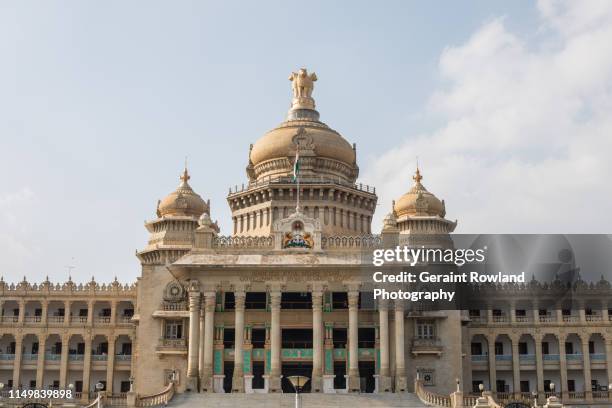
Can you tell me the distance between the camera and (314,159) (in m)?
74.5

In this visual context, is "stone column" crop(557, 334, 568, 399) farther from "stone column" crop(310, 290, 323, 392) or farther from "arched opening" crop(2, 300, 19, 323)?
"arched opening" crop(2, 300, 19, 323)

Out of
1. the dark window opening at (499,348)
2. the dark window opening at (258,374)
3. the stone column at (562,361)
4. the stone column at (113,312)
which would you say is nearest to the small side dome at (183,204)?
the stone column at (113,312)

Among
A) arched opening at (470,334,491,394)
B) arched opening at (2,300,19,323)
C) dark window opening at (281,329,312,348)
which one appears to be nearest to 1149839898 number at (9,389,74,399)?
arched opening at (2,300,19,323)

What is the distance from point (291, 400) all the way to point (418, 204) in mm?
28096

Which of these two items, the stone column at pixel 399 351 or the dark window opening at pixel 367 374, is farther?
the dark window opening at pixel 367 374

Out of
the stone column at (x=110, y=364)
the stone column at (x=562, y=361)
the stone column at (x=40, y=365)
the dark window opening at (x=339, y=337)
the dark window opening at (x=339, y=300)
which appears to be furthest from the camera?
the stone column at (x=40, y=365)

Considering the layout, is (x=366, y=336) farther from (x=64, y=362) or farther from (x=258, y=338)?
(x=64, y=362)

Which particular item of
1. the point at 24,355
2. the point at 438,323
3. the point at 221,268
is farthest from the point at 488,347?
the point at 24,355

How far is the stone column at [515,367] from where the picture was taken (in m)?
78.1

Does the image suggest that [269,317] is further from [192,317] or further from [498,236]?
[498,236]

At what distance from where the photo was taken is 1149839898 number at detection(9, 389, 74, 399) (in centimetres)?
7600

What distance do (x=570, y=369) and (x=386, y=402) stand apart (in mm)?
31799

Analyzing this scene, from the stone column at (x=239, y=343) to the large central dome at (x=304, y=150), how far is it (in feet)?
54.5

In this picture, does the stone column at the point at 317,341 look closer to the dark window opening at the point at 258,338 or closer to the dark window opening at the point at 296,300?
the dark window opening at the point at 296,300
